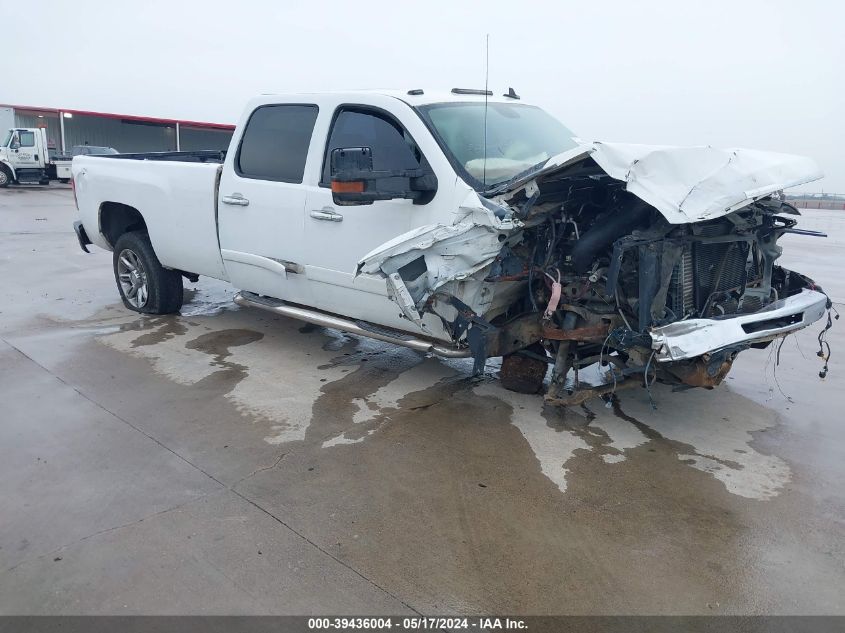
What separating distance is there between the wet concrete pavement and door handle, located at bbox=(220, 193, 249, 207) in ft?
3.87

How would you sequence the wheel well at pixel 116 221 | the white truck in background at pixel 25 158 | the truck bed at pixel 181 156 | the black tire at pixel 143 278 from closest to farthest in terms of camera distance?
the black tire at pixel 143 278, the wheel well at pixel 116 221, the truck bed at pixel 181 156, the white truck in background at pixel 25 158

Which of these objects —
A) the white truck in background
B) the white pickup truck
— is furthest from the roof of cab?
the white truck in background

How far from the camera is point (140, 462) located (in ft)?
12.0

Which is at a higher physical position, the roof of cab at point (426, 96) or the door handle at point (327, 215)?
the roof of cab at point (426, 96)

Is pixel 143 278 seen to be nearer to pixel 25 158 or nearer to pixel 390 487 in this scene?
pixel 390 487

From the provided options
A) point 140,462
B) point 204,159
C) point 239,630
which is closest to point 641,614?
point 239,630

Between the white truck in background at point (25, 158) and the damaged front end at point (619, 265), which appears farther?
the white truck in background at point (25, 158)

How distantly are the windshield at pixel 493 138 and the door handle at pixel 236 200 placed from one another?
1.61m

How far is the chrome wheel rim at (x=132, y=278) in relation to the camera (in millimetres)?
6543

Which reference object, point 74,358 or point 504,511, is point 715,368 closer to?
point 504,511

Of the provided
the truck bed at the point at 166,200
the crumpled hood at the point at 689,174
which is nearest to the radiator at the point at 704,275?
the crumpled hood at the point at 689,174

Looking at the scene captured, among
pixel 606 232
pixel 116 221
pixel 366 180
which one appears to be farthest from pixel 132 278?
pixel 606 232

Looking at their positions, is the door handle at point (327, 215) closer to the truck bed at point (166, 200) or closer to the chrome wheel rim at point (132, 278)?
the truck bed at point (166, 200)

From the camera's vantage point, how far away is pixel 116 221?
6738mm
